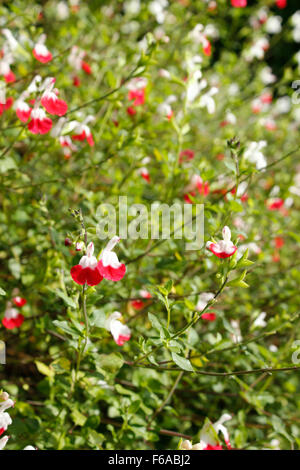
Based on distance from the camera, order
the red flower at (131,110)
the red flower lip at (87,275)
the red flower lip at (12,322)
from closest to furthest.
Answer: the red flower lip at (87,275) < the red flower lip at (12,322) < the red flower at (131,110)

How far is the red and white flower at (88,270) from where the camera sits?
0.94 m

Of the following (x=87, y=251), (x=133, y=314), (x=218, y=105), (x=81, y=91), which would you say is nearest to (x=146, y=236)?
(x=133, y=314)

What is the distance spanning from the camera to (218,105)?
8.73 ft

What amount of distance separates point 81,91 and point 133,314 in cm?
107

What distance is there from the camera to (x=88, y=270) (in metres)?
0.96

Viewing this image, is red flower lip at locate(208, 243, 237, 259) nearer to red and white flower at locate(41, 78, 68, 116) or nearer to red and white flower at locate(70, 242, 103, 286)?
red and white flower at locate(70, 242, 103, 286)

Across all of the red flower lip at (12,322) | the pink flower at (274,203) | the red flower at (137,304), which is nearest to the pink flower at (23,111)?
the red flower lip at (12,322)

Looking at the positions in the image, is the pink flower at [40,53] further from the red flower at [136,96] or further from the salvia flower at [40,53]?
the red flower at [136,96]

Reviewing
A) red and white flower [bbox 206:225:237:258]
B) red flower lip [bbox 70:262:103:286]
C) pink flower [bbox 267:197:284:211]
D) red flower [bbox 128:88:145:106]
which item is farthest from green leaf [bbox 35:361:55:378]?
pink flower [bbox 267:197:284:211]

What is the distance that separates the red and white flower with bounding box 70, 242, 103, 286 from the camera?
944 millimetres

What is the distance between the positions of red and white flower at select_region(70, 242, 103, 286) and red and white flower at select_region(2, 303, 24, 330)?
53cm

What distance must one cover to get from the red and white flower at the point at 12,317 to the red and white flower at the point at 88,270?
0.53m

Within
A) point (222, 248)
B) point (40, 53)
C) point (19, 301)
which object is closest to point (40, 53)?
point (40, 53)
